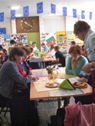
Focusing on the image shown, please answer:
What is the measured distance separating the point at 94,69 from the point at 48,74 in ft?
3.74

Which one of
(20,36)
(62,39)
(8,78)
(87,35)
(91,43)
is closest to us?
(91,43)

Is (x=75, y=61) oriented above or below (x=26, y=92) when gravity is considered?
above

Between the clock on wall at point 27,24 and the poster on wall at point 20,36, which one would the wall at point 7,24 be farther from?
the poster on wall at point 20,36

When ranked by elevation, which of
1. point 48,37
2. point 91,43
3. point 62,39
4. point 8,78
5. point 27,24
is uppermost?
point 27,24

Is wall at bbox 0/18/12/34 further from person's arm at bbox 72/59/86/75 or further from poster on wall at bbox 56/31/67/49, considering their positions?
person's arm at bbox 72/59/86/75

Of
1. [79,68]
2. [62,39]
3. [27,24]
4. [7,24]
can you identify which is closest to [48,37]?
[62,39]

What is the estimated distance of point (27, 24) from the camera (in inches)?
371

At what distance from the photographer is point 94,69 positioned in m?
1.59

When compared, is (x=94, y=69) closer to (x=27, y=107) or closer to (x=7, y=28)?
(x=27, y=107)

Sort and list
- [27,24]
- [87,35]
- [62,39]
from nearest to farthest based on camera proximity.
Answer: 1. [87,35]
2. [62,39]
3. [27,24]

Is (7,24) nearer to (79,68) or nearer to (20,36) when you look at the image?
(20,36)

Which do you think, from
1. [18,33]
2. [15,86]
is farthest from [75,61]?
[18,33]

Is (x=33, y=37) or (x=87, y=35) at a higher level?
(x=33, y=37)

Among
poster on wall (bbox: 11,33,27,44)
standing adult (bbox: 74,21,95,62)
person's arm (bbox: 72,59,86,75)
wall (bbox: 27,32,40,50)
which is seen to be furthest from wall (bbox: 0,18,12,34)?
standing adult (bbox: 74,21,95,62)
